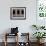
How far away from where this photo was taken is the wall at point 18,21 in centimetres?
707

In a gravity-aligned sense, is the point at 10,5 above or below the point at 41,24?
above

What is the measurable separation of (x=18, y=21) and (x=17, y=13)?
359 millimetres

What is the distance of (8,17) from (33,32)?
1.29 meters

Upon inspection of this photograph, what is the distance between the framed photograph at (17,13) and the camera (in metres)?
7.05

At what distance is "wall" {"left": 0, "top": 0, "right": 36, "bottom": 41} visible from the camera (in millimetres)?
7070

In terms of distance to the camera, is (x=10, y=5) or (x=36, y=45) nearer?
(x=36, y=45)

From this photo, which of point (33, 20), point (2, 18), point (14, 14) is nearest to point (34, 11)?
point (33, 20)

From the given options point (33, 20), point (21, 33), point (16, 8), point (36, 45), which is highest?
point (16, 8)

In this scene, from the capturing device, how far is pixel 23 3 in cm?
709

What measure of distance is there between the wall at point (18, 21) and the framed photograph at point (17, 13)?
13 cm

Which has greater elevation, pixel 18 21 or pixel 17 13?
pixel 17 13

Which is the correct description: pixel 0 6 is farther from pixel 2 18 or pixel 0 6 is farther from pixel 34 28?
pixel 34 28

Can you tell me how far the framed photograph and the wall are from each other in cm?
13

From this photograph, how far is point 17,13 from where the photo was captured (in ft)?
23.2
